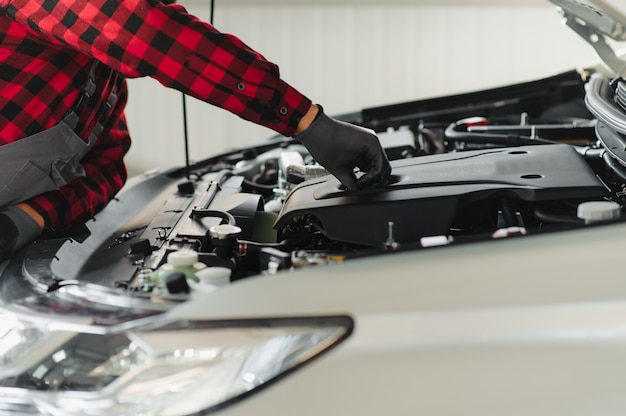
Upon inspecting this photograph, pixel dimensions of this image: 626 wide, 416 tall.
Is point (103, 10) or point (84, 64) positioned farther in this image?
point (84, 64)

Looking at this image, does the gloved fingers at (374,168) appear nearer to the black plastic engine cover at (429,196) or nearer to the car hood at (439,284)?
the black plastic engine cover at (429,196)

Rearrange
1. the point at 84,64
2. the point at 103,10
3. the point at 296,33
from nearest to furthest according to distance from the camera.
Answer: the point at 103,10
the point at 84,64
the point at 296,33

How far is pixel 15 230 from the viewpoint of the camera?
1.24m

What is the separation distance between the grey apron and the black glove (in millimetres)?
424

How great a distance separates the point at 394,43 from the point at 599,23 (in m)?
2.11

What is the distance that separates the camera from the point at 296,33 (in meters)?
3.52

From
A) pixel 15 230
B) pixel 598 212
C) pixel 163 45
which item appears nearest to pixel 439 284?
pixel 598 212

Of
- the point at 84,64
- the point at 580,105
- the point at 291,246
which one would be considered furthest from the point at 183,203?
the point at 580,105

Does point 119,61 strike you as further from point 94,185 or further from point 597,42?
point 597,42

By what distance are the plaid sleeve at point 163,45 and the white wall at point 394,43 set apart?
2.44m

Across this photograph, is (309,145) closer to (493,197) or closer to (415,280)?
(493,197)

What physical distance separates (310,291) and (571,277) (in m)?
0.30

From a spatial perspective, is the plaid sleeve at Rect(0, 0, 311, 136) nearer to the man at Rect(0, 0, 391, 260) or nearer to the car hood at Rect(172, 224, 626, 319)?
the man at Rect(0, 0, 391, 260)

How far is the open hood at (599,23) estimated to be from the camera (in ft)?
4.33
